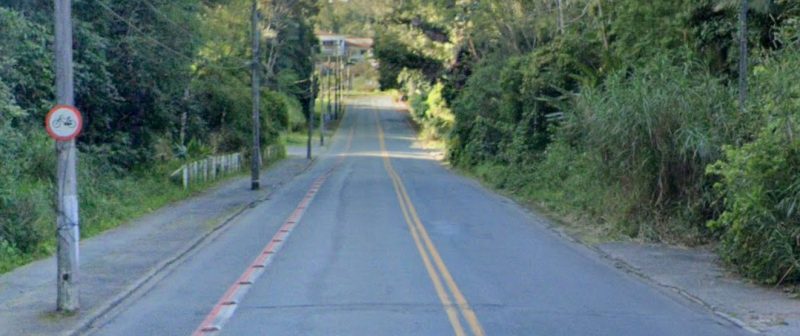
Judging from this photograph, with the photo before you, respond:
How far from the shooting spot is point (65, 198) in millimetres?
11516

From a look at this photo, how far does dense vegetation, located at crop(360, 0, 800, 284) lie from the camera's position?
533 inches

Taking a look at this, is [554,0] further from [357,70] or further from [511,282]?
[357,70]

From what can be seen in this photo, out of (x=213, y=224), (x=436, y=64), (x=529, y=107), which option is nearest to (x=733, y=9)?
(x=213, y=224)

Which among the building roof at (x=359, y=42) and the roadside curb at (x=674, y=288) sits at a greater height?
the building roof at (x=359, y=42)

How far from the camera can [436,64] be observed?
224 feet

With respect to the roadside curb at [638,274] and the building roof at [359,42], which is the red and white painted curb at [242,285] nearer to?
the roadside curb at [638,274]

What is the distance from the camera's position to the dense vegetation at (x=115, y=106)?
1755 cm

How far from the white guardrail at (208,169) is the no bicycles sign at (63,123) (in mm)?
22066

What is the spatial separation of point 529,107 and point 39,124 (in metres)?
19.8

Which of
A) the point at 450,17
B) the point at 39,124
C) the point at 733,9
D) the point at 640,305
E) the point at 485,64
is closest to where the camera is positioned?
the point at 640,305

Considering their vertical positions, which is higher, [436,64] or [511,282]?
[436,64]

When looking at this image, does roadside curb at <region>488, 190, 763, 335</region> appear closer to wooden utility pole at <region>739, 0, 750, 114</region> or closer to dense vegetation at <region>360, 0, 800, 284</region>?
dense vegetation at <region>360, 0, 800, 284</region>

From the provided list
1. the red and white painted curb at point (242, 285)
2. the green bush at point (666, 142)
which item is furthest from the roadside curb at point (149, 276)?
the green bush at point (666, 142)

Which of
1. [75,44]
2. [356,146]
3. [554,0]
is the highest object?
[554,0]
